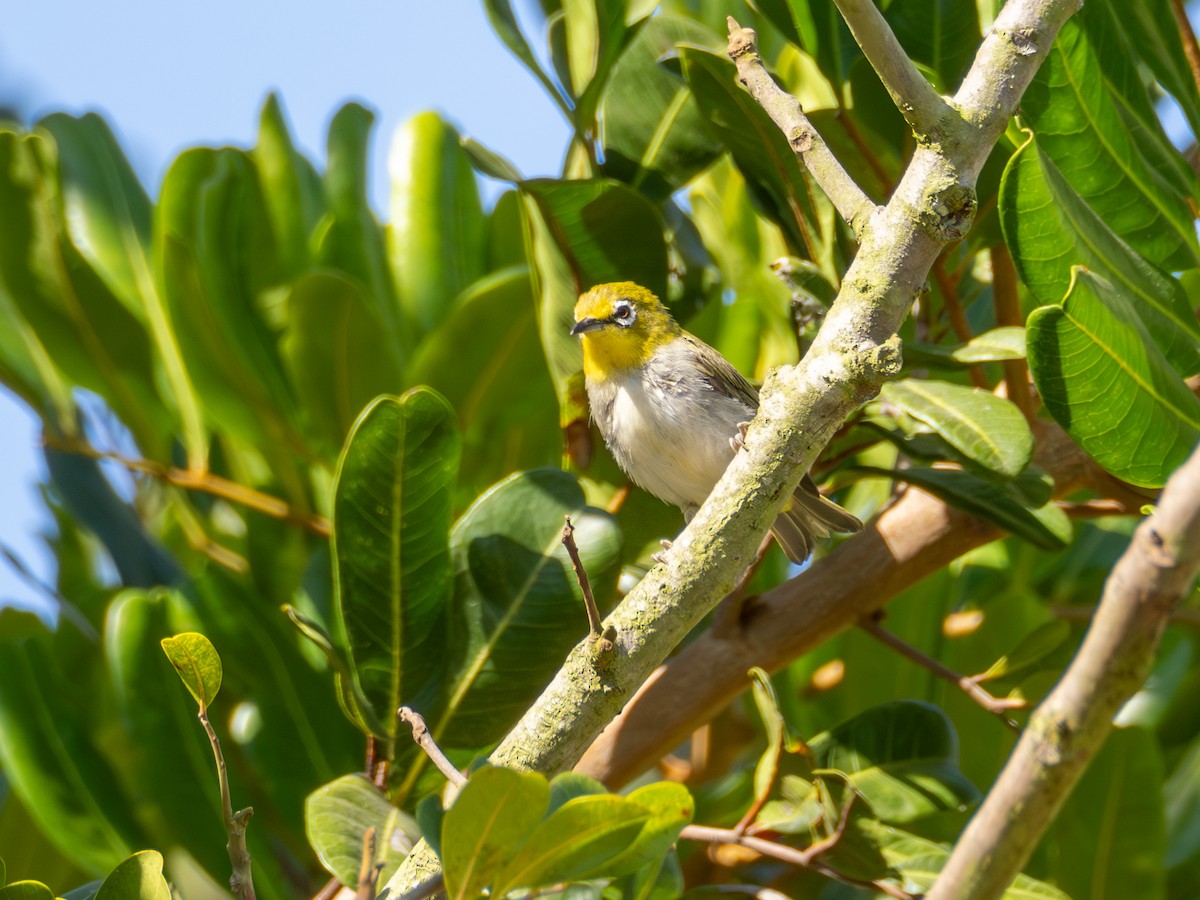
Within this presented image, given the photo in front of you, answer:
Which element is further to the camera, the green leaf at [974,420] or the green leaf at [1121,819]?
the green leaf at [1121,819]

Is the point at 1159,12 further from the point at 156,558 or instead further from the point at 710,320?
the point at 156,558

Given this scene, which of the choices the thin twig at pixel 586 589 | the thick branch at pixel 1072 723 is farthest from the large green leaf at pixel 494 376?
the thick branch at pixel 1072 723

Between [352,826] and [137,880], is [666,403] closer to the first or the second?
[352,826]

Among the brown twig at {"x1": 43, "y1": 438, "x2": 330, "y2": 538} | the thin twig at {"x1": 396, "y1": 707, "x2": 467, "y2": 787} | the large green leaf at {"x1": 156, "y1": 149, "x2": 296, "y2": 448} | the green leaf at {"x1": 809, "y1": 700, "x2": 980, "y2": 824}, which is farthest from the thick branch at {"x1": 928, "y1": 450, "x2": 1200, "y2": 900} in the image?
the large green leaf at {"x1": 156, "y1": 149, "x2": 296, "y2": 448}

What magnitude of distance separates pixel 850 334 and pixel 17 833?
229 cm

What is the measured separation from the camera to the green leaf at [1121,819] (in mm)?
2309

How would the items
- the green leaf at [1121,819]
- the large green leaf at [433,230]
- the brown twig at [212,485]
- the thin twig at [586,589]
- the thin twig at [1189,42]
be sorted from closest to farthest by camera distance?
1. the thin twig at [586,589]
2. the green leaf at [1121,819]
3. the thin twig at [1189,42]
4. the brown twig at [212,485]
5. the large green leaf at [433,230]

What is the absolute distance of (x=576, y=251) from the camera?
8.26 feet

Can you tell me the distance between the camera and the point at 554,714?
1559mm

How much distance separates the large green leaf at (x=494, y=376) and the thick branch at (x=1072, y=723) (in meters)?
1.88

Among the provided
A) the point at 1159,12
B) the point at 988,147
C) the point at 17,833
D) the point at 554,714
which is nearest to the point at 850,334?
the point at 988,147

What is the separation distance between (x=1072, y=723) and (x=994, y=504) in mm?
1330

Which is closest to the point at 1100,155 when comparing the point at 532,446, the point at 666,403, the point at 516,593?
the point at 516,593

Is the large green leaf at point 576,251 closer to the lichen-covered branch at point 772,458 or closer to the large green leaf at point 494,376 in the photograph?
the large green leaf at point 494,376
